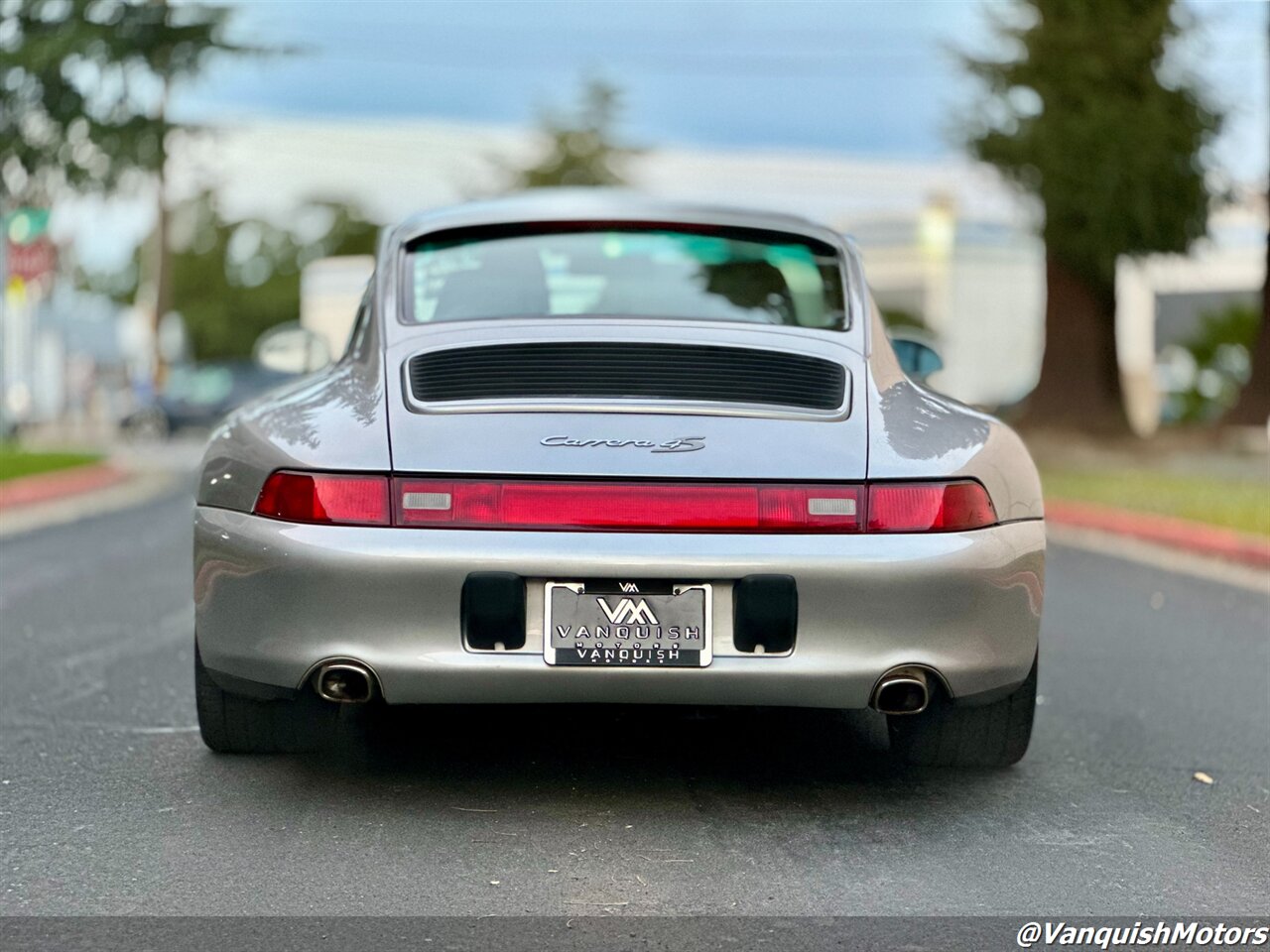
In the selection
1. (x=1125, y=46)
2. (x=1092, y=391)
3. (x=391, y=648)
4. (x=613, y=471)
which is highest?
(x=1125, y=46)

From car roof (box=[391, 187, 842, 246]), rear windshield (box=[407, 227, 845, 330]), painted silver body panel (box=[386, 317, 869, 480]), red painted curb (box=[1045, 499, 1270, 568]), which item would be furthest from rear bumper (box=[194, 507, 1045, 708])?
red painted curb (box=[1045, 499, 1270, 568])

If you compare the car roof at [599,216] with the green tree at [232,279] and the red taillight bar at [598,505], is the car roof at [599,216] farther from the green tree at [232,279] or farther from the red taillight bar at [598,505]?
the green tree at [232,279]

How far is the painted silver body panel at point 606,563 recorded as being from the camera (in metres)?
4.05

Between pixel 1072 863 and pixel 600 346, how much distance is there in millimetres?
1620

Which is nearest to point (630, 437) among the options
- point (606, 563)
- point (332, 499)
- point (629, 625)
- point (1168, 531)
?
point (606, 563)

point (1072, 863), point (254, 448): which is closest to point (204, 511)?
point (254, 448)

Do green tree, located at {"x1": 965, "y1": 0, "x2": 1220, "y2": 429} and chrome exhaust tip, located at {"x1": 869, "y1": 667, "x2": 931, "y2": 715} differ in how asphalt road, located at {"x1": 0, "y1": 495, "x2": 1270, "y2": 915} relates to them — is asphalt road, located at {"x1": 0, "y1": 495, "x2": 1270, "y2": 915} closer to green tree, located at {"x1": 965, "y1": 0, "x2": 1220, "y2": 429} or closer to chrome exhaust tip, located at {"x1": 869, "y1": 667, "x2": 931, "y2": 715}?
chrome exhaust tip, located at {"x1": 869, "y1": 667, "x2": 931, "y2": 715}

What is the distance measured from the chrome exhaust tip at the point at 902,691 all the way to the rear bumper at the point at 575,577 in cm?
4

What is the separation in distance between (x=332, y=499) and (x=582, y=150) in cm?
7262

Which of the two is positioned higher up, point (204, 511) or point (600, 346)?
point (600, 346)

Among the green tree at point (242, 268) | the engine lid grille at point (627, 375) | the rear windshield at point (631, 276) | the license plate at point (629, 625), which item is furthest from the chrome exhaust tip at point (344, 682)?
the green tree at point (242, 268)

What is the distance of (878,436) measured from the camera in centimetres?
425

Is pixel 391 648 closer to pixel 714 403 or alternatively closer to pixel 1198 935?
pixel 714 403

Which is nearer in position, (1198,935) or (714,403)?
(1198,935)
